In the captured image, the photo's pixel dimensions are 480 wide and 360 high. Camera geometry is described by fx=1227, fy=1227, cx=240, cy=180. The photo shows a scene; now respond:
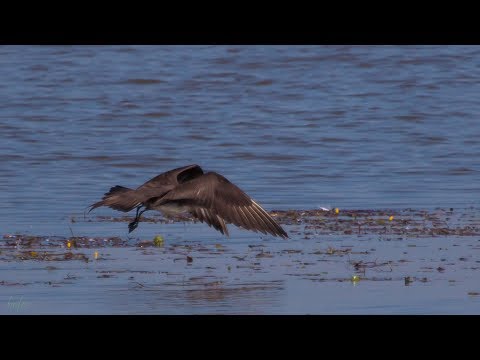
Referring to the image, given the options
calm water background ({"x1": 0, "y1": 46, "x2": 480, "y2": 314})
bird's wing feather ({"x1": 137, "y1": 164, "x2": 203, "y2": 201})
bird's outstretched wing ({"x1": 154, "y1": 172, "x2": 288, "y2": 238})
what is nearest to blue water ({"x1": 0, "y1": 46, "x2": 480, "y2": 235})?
calm water background ({"x1": 0, "y1": 46, "x2": 480, "y2": 314})

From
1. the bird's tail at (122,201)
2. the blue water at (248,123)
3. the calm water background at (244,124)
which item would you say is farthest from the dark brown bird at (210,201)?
the blue water at (248,123)

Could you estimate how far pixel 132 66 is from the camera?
28562 millimetres

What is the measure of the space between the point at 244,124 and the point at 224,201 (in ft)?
35.4

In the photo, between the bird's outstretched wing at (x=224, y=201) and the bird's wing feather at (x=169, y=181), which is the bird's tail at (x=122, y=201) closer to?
the bird's wing feather at (x=169, y=181)

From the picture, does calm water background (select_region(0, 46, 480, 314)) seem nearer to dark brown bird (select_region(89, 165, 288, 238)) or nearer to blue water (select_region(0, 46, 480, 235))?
blue water (select_region(0, 46, 480, 235))

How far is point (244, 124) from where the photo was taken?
21109 mm

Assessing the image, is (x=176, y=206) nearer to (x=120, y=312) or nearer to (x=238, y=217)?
(x=238, y=217)

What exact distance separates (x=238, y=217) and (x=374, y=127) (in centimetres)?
1092

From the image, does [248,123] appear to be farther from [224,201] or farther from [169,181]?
[224,201]

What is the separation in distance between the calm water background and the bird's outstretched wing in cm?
170

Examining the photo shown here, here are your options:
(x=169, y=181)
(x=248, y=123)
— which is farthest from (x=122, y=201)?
(x=248, y=123)

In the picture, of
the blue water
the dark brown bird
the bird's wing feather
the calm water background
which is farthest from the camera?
the blue water

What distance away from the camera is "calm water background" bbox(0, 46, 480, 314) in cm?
1501
